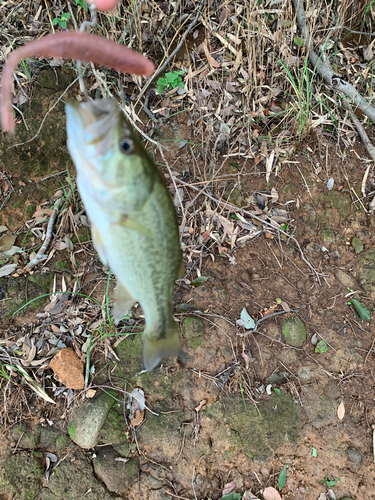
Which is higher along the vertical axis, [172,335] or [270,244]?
[172,335]

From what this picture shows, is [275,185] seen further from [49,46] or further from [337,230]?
[49,46]

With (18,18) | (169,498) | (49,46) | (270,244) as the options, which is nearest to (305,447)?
(169,498)

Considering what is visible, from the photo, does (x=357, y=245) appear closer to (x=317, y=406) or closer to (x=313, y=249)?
(x=313, y=249)

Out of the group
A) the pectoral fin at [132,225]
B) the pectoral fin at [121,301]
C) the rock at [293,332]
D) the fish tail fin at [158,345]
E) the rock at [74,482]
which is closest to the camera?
the pectoral fin at [132,225]

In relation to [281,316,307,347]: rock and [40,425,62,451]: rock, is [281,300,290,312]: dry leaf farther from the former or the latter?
[40,425,62,451]: rock

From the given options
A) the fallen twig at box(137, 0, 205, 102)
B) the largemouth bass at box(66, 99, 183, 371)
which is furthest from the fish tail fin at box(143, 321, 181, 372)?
the fallen twig at box(137, 0, 205, 102)

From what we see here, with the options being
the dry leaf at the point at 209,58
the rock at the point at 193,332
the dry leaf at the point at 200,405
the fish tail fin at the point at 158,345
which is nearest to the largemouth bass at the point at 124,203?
the fish tail fin at the point at 158,345

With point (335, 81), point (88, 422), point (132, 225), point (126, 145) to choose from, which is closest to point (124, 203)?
point (132, 225)

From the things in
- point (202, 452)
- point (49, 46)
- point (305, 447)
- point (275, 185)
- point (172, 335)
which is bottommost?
point (305, 447)

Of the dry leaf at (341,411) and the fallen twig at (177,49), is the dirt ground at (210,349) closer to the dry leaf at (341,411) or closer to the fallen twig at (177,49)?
the dry leaf at (341,411)
